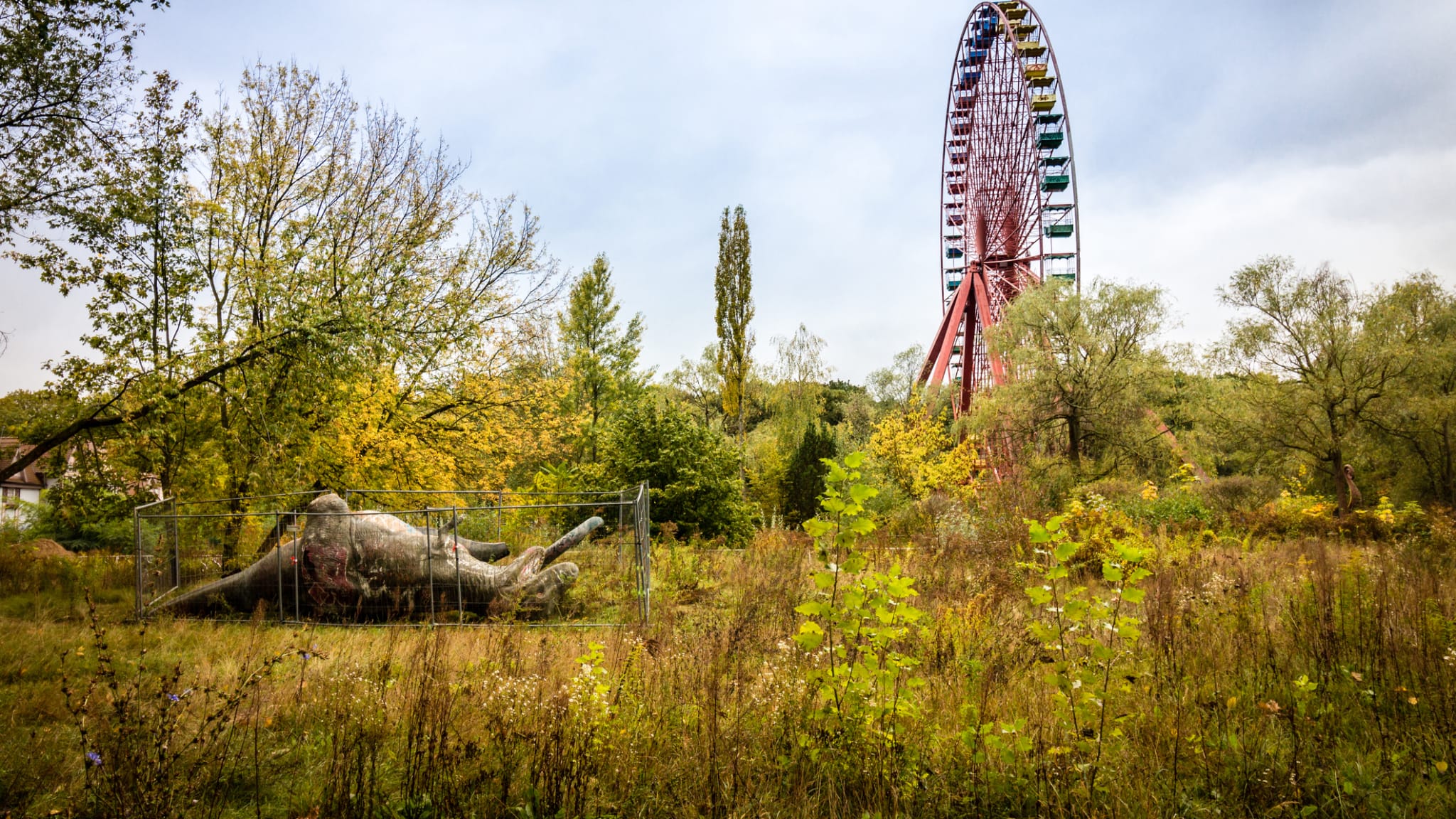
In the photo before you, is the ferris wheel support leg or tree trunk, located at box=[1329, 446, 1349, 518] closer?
tree trunk, located at box=[1329, 446, 1349, 518]

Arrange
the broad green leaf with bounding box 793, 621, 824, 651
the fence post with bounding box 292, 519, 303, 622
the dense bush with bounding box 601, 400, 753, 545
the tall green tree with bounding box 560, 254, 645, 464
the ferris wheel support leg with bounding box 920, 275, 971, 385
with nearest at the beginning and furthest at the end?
the broad green leaf with bounding box 793, 621, 824, 651 < the fence post with bounding box 292, 519, 303, 622 < the dense bush with bounding box 601, 400, 753, 545 < the tall green tree with bounding box 560, 254, 645, 464 < the ferris wheel support leg with bounding box 920, 275, 971, 385

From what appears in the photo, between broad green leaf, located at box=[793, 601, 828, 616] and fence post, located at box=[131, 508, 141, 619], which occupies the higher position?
broad green leaf, located at box=[793, 601, 828, 616]

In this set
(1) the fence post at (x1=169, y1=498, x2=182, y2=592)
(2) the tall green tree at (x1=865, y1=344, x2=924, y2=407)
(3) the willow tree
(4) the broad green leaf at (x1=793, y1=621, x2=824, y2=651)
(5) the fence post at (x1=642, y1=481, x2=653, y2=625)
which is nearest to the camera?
(4) the broad green leaf at (x1=793, y1=621, x2=824, y2=651)

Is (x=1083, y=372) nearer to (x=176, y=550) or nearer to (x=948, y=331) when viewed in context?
(x=948, y=331)

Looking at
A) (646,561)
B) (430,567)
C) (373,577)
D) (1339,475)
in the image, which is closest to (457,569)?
(430,567)

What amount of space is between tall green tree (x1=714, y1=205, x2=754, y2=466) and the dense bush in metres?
9.59

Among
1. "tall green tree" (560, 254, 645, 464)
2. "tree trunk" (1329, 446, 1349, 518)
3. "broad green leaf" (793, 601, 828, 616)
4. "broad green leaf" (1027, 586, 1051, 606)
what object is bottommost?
"tree trunk" (1329, 446, 1349, 518)

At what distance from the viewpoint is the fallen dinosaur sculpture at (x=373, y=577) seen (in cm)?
761

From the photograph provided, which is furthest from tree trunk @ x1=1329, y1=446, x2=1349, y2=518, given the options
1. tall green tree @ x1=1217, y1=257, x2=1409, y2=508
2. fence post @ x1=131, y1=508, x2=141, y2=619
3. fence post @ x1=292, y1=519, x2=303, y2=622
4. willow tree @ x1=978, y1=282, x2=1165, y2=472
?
fence post @ x1=131, y1=508, x2=141, y2=619

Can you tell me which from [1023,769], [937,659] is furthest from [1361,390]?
[1023,769]

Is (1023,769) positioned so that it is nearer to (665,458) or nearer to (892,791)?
(892,791)

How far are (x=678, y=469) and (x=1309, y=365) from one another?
1966 cm

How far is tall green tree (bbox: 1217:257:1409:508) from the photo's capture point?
64.8 feet

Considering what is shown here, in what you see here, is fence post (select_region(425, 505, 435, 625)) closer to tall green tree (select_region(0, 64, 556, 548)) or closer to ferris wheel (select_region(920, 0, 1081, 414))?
tall green tree (select_region(0, 64, 556, 548))
